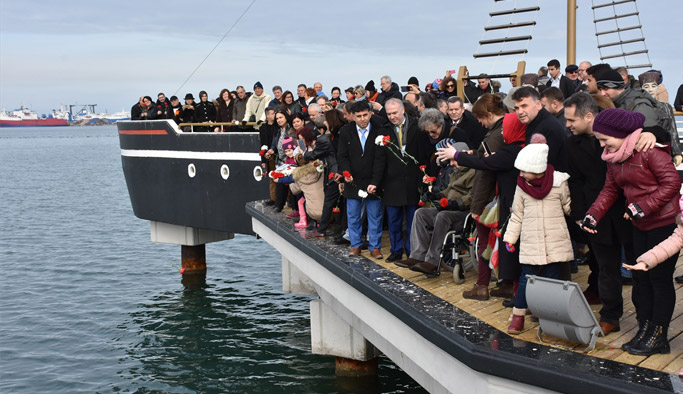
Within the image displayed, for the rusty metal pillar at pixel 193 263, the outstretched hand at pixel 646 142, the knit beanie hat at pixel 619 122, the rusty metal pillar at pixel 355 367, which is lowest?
the rusty metal pillar at pixel 355 367

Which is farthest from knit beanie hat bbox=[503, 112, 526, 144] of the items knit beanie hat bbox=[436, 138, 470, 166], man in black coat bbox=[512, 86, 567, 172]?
knit beanie hat bbox=[436, 138, 470, 166]

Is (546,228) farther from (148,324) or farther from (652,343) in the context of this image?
(148,324)

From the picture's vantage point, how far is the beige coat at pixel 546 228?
18.2 feet

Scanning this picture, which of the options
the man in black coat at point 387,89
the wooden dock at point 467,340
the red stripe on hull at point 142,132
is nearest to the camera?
the wooden dock at point 467,340

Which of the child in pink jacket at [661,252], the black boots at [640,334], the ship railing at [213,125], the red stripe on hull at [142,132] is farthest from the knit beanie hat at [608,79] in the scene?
the red stripe on hull at [142,132]

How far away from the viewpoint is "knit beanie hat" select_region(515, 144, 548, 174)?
213 inches

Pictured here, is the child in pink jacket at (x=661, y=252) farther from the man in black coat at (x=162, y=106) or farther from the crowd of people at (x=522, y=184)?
the man in black coat at (x=162, y=106)

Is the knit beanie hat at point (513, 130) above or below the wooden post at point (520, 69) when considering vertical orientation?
below

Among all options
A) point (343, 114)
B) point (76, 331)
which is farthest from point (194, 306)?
point (343, 114)

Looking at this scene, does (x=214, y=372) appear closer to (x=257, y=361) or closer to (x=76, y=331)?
(x=257, y=361)

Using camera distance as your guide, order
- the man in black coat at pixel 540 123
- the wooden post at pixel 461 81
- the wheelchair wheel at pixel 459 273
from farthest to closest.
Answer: the wooden post at pixel 461 81
the wheelchair wheel at pixel 459 273
the man in black coat at pixel 540 123

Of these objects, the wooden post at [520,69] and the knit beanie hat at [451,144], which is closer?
the knit beanie hat at [451,144]

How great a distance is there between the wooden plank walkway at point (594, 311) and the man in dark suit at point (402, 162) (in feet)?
2.27

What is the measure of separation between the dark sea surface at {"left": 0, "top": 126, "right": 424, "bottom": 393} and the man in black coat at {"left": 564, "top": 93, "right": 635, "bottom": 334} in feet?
19.4
